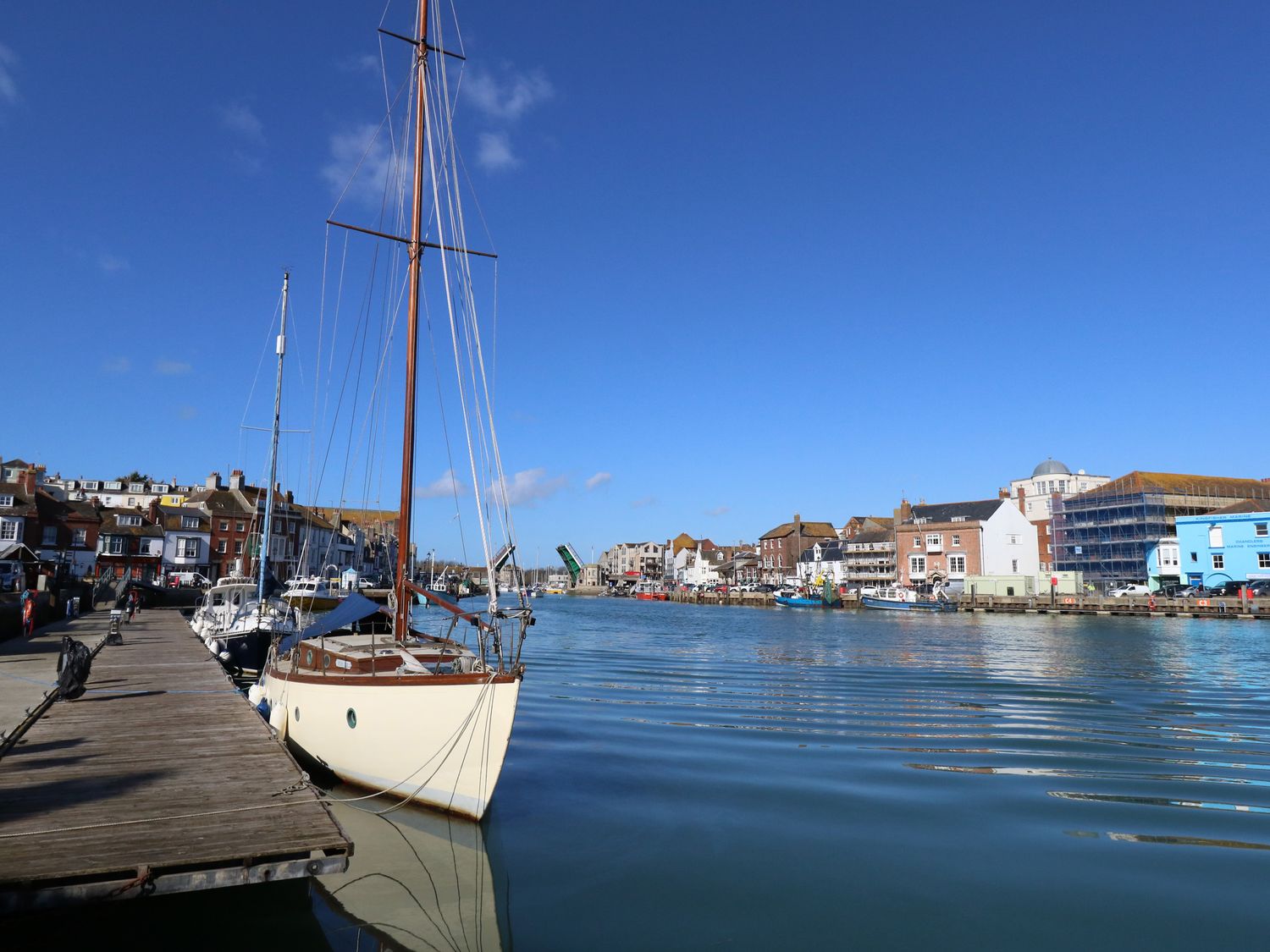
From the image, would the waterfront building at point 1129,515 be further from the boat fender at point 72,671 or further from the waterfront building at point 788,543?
the boat fender at point 72,671

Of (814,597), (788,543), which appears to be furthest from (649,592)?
(814,597)

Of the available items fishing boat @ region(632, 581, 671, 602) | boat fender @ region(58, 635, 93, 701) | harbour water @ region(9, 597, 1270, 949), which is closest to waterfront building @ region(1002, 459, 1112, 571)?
fishing boat @ region(632, 581, 671, 602)

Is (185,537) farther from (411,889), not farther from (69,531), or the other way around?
(411,889)

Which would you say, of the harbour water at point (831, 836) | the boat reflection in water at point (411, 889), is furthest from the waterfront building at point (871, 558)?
the boat reflection in water at point (411, 889)

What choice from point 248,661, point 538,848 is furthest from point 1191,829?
point 248,661

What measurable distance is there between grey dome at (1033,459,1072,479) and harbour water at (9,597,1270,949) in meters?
119

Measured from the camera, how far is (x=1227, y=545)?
8038 cm

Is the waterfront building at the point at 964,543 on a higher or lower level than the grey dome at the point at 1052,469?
lower

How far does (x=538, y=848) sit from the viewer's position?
1094cm

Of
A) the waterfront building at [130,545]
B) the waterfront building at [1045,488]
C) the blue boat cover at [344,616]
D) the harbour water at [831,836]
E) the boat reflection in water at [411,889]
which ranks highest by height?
the waterfront building at [1045,488]

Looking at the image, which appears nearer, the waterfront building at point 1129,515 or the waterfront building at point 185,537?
the waterfront building at point 185,537

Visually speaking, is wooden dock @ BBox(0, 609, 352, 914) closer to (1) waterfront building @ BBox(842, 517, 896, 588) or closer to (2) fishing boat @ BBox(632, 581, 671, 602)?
(1) waterfront building @ BBox(842, 517, 896, 588)

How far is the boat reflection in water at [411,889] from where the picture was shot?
27.5 ft

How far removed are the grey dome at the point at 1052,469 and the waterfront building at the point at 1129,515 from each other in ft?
81.3
